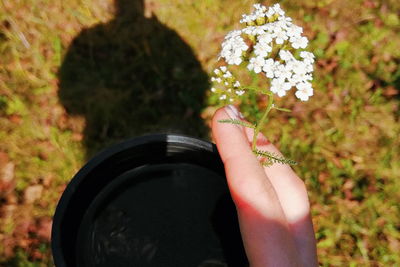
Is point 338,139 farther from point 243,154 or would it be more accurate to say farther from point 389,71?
point 243,154

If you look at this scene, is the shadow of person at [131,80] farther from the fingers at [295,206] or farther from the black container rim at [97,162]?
the fingers at [295,206]

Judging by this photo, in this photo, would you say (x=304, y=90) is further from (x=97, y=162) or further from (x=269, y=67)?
(x=97, y=162)

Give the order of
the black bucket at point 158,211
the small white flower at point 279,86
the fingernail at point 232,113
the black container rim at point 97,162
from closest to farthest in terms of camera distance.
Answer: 1. the small white flower at point 279,86
2. the black container rim at point 97,162
3. the fingernail at point 232,113
4. the black bucket at point 158,211

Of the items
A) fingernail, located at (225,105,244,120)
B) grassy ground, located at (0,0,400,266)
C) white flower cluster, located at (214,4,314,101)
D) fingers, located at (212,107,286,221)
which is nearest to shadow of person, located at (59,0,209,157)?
grassy ground, located at (0,0,400,266)

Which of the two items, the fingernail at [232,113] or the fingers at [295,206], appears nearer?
the fingers at [295,206]

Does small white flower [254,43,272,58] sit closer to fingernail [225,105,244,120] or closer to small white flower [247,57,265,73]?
small white flower [247,57,265,73]

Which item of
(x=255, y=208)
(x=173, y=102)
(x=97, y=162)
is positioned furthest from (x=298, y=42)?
(x=173, y=102)

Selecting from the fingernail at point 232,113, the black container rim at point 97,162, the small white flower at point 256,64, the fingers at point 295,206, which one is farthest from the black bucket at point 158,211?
the small white flower at point 256,64
